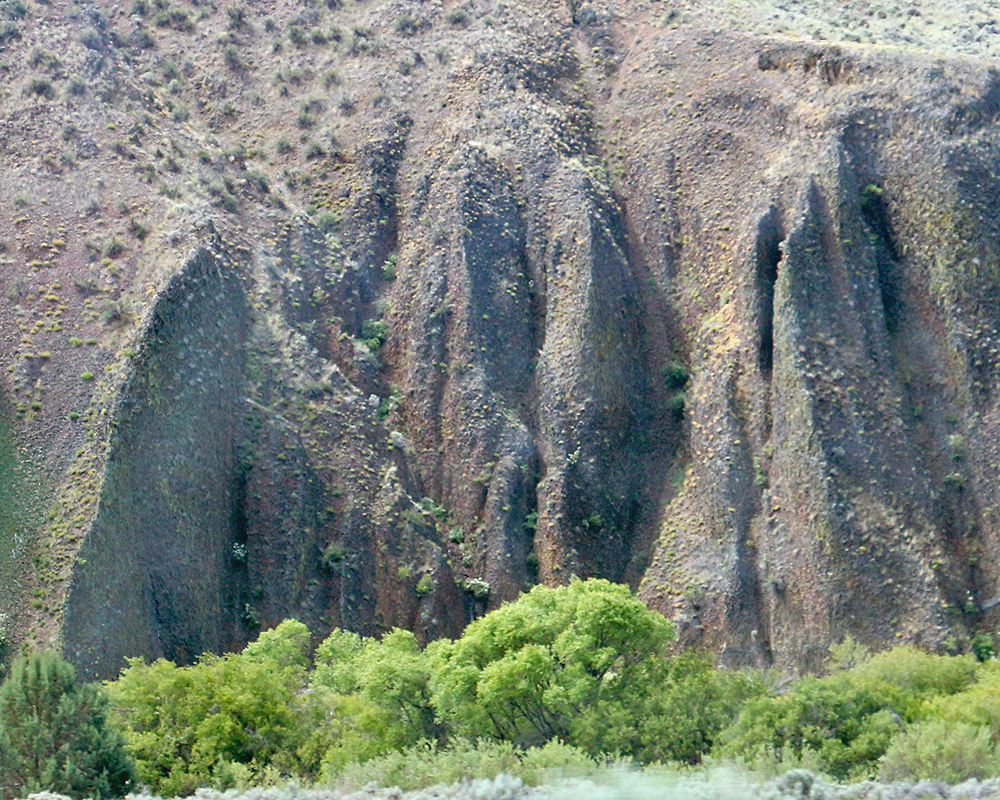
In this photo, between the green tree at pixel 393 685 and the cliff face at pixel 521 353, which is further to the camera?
the cliff face at pixel 521 353

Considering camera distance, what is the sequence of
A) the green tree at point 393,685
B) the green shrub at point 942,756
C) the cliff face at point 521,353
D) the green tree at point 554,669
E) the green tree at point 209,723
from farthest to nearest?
the cliff face at point 521,353, the green tree at point 393,685, the green tree at point 554,669, the green tree at point 209,723, the green shrub at point 942,756

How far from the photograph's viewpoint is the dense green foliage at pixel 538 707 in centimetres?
3462

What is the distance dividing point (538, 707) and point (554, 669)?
1437mm

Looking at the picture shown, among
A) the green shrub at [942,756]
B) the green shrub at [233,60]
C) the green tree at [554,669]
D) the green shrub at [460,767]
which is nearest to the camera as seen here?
the green shrub at [942,756]

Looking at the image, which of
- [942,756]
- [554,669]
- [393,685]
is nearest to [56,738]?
[393,685]

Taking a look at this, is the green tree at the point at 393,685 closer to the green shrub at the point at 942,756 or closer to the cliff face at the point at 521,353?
the cliff face at the point at 521,353

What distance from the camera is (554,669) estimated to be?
40.2 m

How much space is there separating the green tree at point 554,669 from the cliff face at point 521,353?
8183mm

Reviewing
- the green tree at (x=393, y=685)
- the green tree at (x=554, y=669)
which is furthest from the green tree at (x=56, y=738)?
the green tree at (x=554, y=669)

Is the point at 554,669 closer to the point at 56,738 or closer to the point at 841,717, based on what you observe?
the point at 841,717

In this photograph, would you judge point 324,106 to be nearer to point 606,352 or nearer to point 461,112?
point 461,112

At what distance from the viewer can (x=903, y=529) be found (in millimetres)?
47688

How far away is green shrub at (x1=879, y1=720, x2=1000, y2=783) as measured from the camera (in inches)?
1149

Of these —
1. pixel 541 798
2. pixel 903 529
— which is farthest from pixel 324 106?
pixel 541 798
